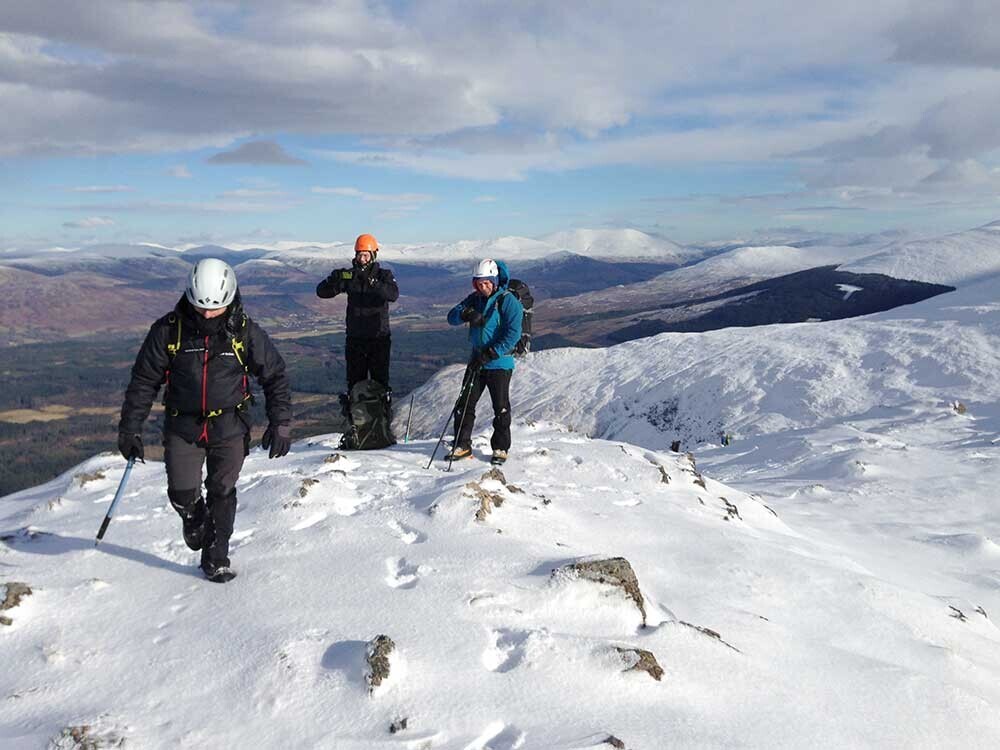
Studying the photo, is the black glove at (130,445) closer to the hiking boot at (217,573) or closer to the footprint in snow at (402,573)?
the hiking boot at (217,573)

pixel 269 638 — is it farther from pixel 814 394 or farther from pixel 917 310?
pixel 917 310

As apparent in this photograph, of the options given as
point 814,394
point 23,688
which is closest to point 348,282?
point 23,688

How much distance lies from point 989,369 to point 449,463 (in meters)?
50.0

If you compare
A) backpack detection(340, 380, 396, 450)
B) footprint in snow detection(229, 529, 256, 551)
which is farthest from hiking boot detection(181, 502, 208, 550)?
backpack detection(340, 380, 396, 450)

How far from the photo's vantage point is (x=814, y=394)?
5106 cm

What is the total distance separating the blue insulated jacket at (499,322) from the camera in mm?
12055

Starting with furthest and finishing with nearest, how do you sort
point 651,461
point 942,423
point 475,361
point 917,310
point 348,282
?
point 917,310 < point 942,423 < point 651,461 < point 348,282 < point 475,361

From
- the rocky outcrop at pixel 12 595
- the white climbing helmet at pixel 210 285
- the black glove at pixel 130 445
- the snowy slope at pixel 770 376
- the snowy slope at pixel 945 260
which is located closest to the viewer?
the rocky outcrop at pixel 12 595

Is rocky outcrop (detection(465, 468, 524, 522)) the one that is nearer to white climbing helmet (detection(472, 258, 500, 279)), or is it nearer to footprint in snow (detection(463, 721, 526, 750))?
white climbing helmet (detection(472, 258, 500, 279))

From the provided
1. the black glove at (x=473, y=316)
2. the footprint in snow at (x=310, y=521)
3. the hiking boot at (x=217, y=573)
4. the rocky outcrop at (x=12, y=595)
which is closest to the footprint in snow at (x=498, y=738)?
the hiking boot at (x=217, y=573)

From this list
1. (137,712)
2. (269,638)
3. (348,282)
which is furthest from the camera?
(348,282)

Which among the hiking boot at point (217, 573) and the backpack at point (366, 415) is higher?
the backpack at point (366, 415)

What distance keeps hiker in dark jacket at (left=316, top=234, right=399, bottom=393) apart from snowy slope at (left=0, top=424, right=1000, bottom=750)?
166 inches

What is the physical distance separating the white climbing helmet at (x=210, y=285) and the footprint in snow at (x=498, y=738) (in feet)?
16.5
